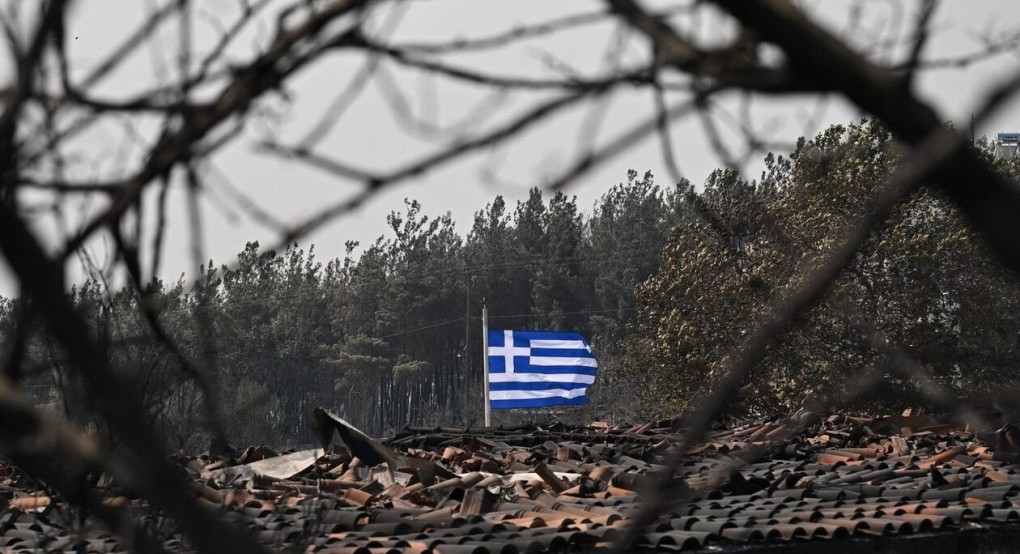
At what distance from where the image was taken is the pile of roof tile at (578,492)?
5699 millimetres

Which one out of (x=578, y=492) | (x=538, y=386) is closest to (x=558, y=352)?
(x=538, y=386)

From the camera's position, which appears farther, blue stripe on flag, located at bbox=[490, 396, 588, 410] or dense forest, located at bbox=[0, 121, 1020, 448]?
blue stripe on flag, located at bbox=[490, 396, 588, 410]

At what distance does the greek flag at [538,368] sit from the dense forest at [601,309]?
111 cm

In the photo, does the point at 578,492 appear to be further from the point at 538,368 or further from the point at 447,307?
the point at 447,307

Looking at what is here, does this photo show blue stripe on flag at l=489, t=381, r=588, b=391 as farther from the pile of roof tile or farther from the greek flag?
the pile of roof tile

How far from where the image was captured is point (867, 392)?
138cm

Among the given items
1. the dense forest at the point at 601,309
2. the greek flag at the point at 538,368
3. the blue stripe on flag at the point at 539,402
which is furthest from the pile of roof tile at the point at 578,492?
the greek flag at the point at 538,368

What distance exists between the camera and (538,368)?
3316cm

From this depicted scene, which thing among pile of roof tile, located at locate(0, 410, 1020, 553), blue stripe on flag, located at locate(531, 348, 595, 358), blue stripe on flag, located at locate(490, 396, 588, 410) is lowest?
pile of roof tile, located at locate(0, 410, 1020, 553)

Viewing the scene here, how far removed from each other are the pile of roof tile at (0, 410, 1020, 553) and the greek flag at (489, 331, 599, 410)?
2023cm

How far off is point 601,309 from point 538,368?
93.6 feet

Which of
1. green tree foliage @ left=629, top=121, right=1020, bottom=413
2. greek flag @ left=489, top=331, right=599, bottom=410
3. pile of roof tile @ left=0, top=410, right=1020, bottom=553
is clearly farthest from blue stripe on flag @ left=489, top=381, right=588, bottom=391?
pile of roof tile @ left=0, top=410, right=1020, bottom=553

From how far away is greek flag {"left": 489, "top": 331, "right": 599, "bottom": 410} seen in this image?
32.3 meters

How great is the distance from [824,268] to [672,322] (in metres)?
23.6
